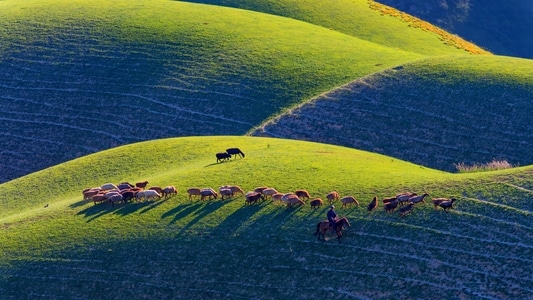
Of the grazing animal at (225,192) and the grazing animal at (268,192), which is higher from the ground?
→ the grazing animal at (268,192)

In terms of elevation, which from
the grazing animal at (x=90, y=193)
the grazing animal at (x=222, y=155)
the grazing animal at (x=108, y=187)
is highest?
the grazing animal at (x=222, y=155)

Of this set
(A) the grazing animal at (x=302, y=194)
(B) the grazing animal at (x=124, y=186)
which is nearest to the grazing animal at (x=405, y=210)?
(A) the grazing animal at (x=302, y=194)

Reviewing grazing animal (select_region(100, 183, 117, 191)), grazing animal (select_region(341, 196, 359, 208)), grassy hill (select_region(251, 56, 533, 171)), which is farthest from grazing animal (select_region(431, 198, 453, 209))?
grassy hill (select_region(251, 56, 533, 171))

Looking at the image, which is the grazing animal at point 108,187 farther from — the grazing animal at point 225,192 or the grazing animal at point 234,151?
the grazing animal at point 234,151

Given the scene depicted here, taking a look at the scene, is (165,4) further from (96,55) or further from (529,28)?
(529,28)

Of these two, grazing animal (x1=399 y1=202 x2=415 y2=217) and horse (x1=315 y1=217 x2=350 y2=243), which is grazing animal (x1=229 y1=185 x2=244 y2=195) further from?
grazing animal (x1=399 y1=202 x2=415 y2=217)

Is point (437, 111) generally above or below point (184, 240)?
above

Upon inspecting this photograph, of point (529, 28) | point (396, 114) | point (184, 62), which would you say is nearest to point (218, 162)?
point (396, 114)

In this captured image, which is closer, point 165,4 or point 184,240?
point 184,240
